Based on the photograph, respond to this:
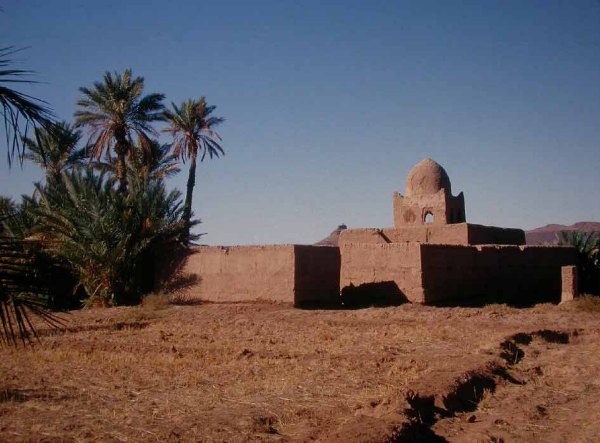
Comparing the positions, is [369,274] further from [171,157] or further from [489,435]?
[171,157]

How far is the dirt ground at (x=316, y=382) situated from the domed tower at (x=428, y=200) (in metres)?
11.8

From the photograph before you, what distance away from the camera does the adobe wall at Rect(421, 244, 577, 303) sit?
1811cm

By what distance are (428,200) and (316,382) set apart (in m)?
20.0

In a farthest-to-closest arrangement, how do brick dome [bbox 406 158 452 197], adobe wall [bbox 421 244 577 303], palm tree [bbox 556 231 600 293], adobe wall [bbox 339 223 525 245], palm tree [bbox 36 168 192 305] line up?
brick dome [bbox 406 158 452 197] < palm tree [bbox 556 231 600 293] < adobe wall [bbox 339 223 525 245] < palm tree [bbox 36 168 192 305] < adobe wall [bbox 421 244 577 303]

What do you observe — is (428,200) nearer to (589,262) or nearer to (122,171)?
(589,262)

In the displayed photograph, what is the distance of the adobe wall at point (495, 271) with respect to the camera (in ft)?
59.4

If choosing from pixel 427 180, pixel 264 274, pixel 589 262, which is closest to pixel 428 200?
pixel 427 180

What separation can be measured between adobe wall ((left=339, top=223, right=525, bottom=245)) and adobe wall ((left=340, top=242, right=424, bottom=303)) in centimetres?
248

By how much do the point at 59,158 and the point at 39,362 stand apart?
21.9m

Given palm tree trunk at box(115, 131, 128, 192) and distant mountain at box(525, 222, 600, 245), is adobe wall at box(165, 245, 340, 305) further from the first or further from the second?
distant mountain at box(525, 222, 600, 245)

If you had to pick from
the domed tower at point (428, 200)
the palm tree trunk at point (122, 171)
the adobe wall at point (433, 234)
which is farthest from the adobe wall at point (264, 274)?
the domed tower at point (428, 200)

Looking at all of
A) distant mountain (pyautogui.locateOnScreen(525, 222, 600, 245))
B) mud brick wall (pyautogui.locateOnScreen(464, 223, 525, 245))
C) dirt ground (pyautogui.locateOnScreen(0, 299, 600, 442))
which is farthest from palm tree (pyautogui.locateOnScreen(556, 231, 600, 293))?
distant mountain (pyautogui.locateOnScreen(525, 222, 600, 245))

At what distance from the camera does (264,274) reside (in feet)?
61.2

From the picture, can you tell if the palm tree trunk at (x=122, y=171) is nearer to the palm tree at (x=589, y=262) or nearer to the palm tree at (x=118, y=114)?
the palm tree at (x=118, y=114)
